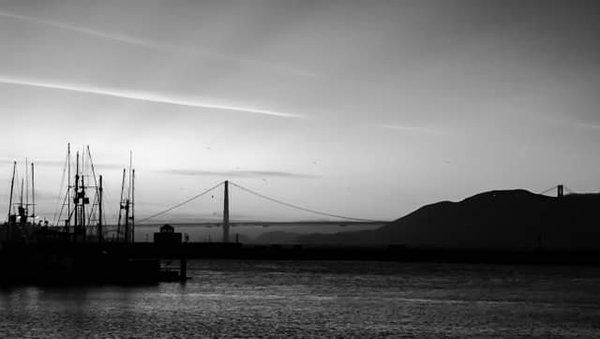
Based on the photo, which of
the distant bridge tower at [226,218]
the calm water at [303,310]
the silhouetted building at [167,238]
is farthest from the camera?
the distant bridge tower at [226,218]

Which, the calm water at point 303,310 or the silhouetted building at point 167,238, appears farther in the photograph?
the silhouetted building at point 167,238

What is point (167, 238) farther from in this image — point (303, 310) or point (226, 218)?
point (303, 310)

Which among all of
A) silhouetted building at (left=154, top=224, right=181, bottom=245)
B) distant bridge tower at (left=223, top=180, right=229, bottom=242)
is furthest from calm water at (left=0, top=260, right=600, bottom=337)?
distant bridge tower at (left=223, top=180, right=229, bottom=242)

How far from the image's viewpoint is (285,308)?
2329 inches

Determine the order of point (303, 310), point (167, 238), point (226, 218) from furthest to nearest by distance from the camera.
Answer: point (226, 218), point (167, 238), point (303, 310)

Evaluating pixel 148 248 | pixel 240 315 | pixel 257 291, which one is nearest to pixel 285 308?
pixel 240 315

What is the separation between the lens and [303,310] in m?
57.8

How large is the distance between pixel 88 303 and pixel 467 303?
91.6 feet

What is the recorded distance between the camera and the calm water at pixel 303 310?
1838 inches

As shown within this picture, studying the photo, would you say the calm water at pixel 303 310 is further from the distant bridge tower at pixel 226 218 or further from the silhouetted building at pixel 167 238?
the distant bridge tower at pixel 226 218

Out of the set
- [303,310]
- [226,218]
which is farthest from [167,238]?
[303,310]

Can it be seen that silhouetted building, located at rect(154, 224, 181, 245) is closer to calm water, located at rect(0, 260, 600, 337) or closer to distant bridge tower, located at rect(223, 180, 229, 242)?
calm water, located at rect(0, 260, 600, 337)

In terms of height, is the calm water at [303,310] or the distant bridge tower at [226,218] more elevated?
the distant bridge tower at [226,218]

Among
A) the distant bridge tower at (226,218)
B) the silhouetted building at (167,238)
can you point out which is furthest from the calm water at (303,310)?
the distant bridge tower at (226,218)
